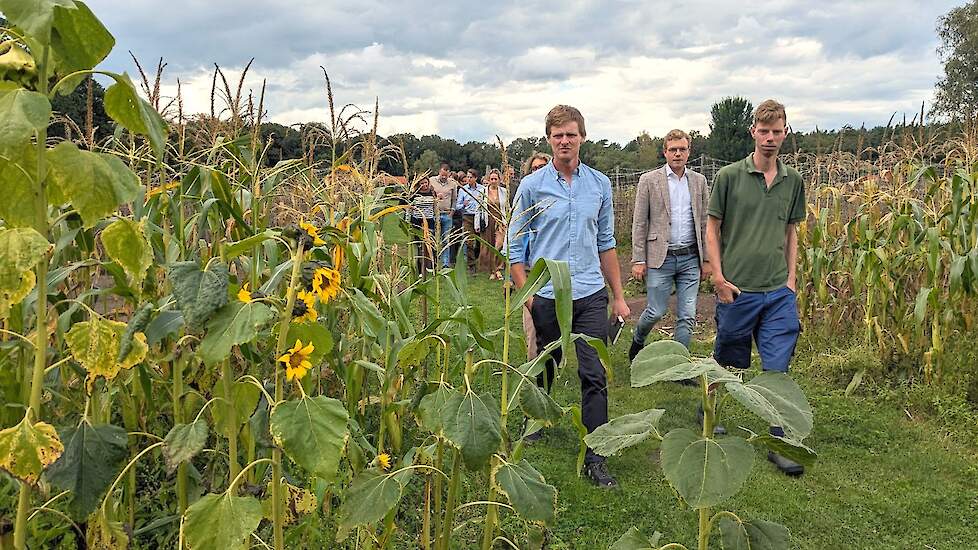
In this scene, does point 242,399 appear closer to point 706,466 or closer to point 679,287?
point 706,466

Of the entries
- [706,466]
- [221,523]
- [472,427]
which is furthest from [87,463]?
[706,466]

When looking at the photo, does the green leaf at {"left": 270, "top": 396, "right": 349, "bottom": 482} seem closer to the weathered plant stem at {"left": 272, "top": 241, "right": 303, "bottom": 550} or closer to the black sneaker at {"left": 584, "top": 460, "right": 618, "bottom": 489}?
the weathered plant stem at {"left": 272, "top": 241, "right": 303, "bottom": 550}

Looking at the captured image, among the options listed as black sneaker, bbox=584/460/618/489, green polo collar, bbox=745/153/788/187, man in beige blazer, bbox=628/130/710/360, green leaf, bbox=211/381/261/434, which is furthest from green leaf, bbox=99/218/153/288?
man in beige blazer, bbox=628/130/710/360

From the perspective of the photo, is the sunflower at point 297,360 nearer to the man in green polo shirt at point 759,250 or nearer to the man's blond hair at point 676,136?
the man in green polo shirt at point 759,250

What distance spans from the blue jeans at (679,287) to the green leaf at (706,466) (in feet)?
13.5

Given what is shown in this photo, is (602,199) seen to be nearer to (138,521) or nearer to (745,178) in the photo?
(745,178)

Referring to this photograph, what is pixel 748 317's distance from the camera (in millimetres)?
4152

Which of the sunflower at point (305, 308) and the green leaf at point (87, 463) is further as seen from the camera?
the sunflower at point (305, 308)

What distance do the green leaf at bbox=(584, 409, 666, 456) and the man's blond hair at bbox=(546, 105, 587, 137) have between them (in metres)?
2.45

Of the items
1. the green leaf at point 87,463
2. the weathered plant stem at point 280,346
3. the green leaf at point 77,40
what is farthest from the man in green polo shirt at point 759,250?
the green leaf at point 77,40

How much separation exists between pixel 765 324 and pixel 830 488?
0.94 meters

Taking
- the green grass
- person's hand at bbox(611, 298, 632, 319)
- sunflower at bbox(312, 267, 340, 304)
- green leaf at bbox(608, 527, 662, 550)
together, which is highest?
sunflower at bbox(312, 267, 340, 304)

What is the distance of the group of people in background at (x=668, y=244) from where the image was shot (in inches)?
144

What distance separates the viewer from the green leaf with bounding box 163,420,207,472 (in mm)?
1393
